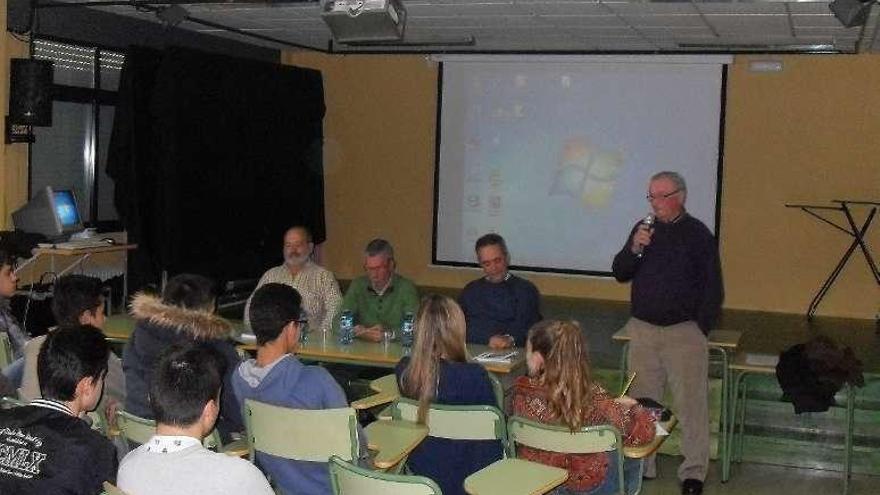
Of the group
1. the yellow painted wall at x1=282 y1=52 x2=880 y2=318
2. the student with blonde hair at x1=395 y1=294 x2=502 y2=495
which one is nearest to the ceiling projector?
the student with blonde hair at x1=395 y1=294 x2=502 y2=495

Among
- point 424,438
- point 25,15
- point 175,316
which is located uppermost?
point 25,15

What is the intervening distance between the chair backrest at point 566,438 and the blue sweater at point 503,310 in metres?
2.06

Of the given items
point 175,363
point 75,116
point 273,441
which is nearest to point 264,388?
point 273,441

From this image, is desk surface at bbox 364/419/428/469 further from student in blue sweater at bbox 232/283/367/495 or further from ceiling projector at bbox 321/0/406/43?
ceiling projector at bbox 321/0/406/43

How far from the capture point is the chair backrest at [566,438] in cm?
374

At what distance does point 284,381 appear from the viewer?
3.82 metres

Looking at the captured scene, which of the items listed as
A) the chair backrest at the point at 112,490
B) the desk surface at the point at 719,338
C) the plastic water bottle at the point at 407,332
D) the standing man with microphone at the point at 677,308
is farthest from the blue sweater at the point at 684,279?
the chair backrest at the point at 112,490

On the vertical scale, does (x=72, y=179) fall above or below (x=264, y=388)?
above

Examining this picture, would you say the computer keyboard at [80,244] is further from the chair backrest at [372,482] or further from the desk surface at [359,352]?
the chair backrest at [372,482]

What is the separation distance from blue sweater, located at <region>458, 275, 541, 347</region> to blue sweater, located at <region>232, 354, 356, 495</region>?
2230 millimetres

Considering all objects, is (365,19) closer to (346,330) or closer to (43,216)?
(346,330)

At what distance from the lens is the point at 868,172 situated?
10.1 meters

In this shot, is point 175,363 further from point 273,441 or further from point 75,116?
point 75,116

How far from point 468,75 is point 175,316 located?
7.17 metres
